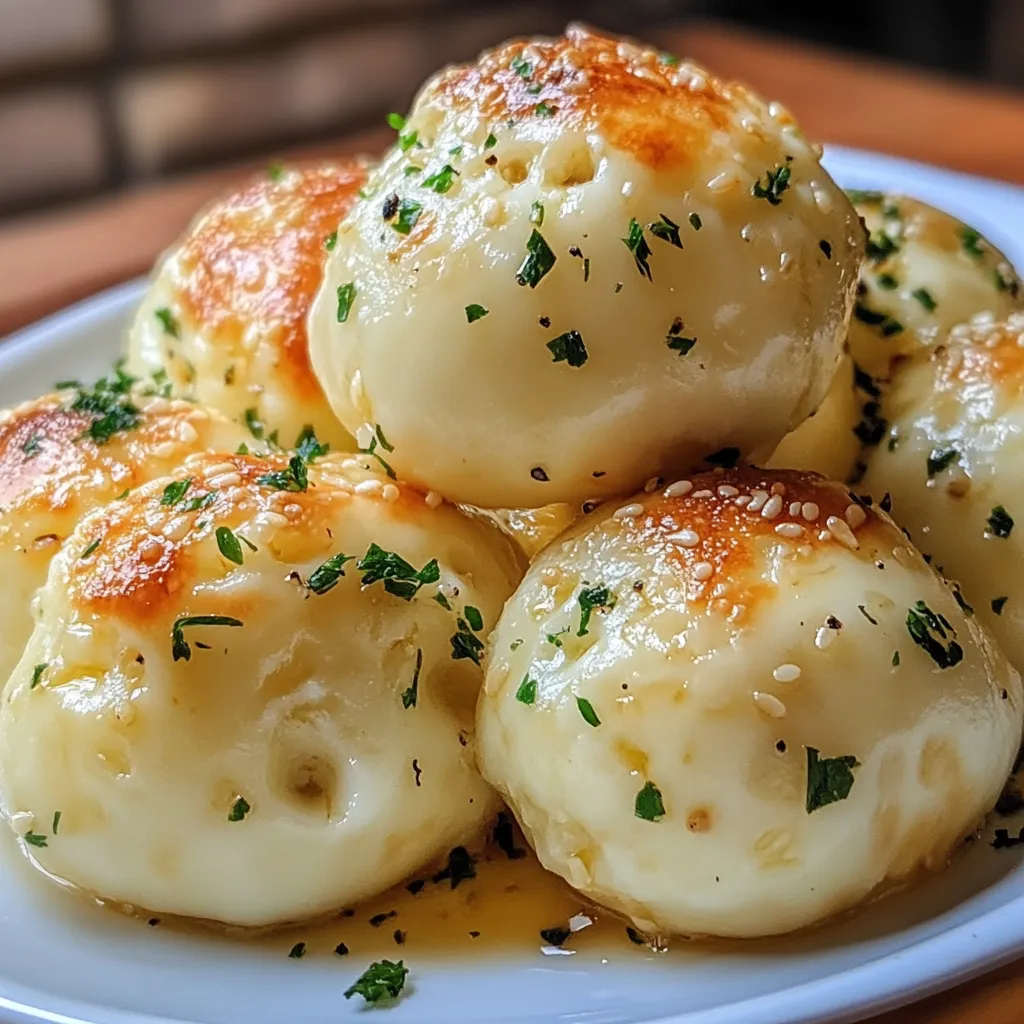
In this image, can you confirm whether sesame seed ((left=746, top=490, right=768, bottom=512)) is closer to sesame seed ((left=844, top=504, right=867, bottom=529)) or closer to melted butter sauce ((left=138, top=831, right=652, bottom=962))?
sesame seed ((left=844, top=504, right=867, bottom=529))

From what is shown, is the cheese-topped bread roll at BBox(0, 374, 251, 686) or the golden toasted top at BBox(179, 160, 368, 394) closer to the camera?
the cheese-topped bread roll at BBox(0, 374, 251, 686)

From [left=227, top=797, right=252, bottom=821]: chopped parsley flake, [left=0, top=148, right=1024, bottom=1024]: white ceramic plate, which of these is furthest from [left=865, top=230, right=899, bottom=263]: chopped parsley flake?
[left=227, top=797, right=252, bottom=821]: chopped parsley flake

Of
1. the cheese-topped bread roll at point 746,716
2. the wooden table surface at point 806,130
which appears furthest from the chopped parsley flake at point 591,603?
the wooden table surface at point 806,130

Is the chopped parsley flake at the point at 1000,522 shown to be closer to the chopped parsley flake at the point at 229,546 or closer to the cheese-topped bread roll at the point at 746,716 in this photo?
the cheese-topped bread roll at the point at 746,716

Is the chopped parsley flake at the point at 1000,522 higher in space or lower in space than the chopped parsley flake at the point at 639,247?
lower

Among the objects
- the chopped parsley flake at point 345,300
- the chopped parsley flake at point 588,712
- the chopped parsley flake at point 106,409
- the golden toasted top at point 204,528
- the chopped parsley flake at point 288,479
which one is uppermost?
the chopped parsley flake at point 345,300

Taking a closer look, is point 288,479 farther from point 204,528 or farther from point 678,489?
point 678,489
